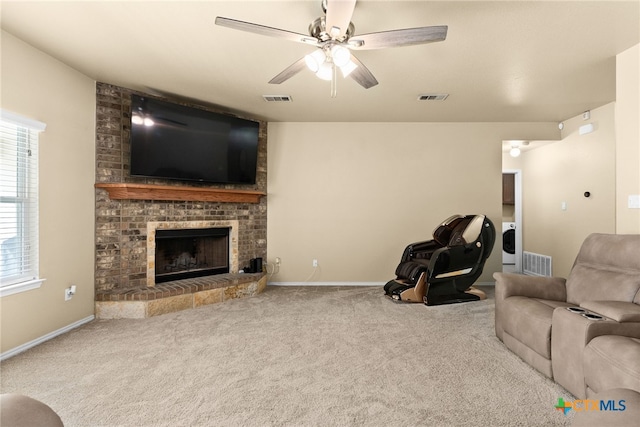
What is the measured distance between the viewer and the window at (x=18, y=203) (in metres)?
2.54

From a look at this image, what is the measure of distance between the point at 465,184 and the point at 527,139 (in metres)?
1.19

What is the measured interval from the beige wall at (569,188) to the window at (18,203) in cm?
628

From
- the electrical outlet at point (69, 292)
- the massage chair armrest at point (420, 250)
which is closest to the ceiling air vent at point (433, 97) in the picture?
the massage chair armrest at point (420, 250)

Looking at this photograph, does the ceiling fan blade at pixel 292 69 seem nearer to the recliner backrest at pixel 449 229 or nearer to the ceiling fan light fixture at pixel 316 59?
the ceiling fan light fixture at pixel 316 59

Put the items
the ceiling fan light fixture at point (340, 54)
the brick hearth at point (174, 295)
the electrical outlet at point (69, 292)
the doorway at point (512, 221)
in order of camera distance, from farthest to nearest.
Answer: the doorway at point (512, 221)
the brick hearth at point (174, 295)
the electrical outlet at point (69, 292)
the ceiling fan light fixture at point (340, 54)

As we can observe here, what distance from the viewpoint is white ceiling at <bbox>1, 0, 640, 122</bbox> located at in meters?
2.22

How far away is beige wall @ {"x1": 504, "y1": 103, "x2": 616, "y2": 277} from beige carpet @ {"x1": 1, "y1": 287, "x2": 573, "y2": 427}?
2357 mm

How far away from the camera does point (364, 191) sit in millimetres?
5055

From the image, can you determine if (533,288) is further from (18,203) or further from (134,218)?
(18,203)

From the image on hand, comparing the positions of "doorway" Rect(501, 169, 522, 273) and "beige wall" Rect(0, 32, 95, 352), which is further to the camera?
"doorway" Rect(501, 169, 522, 273)

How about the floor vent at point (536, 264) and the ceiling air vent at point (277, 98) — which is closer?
the ceiling air vent at point (277, 98)

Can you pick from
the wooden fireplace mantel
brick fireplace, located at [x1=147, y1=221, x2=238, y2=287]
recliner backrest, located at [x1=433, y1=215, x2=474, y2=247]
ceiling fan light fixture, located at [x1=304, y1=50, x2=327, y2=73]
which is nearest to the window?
the wooden fireplace mantel

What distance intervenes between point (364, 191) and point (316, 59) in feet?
10.0

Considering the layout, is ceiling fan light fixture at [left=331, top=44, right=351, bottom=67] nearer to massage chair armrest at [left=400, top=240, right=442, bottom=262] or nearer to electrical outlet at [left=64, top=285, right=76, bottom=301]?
massage chair armrest at [left=400, top=240, right=442, bottom=262]
